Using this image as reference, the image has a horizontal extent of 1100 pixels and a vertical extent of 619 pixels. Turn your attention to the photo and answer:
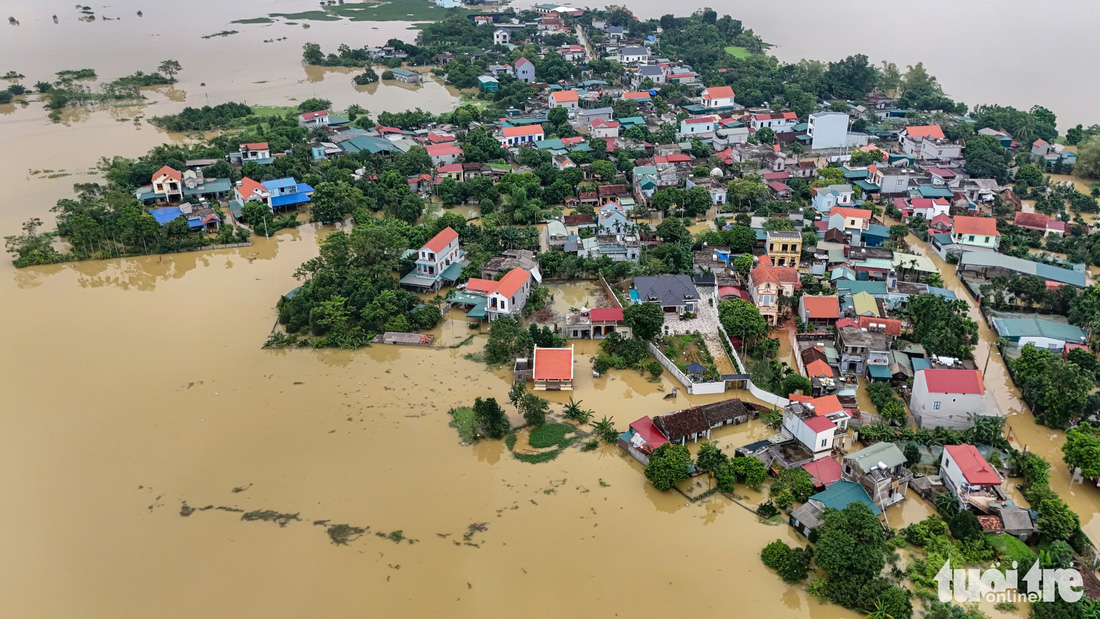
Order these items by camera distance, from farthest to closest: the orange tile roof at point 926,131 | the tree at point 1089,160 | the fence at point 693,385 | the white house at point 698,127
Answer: the white house at point 698,127, the orange tile roof at point 926,131, the tree at point 1089,160, the fence at point 693,385

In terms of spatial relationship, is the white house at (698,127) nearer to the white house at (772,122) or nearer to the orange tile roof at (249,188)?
the white house at (772,122)

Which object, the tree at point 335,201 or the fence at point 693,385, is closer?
the fence at point 693,385

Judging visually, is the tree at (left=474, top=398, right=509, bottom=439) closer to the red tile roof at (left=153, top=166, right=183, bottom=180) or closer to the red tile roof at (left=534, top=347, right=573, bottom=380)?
the red tile roof at (left=534, top=347, right=573, bottom=380)

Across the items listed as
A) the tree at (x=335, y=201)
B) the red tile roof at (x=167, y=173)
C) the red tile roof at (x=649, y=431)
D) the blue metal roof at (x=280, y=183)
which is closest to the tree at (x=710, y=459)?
the red tile roof at (x=649, y=431)

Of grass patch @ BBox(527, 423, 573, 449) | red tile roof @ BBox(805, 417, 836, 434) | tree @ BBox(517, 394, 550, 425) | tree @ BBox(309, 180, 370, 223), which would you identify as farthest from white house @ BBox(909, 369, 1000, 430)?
tree @ BBox(309, 180, 370, 223)

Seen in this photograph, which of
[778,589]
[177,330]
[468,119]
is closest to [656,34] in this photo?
[468,119]

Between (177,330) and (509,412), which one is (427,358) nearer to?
(509,412)

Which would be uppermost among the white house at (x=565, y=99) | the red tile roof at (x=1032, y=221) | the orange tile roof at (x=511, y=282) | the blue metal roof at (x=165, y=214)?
the white house at (x=565, y=99)

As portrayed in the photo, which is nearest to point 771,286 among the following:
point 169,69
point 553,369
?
point 553,369
